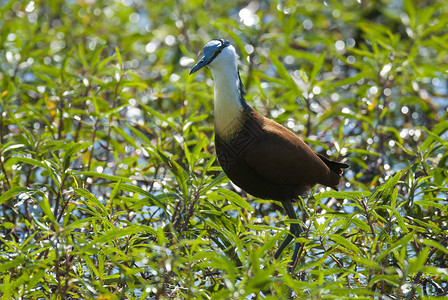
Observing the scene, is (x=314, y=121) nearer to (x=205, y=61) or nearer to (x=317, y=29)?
(x=205, y=61)

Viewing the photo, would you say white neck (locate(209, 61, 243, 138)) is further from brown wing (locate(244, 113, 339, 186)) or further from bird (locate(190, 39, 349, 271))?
brown wing (locate(244, 113, 339, 186))

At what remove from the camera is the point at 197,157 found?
373cm

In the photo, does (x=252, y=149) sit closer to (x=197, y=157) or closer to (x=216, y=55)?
(x=197, y=157)

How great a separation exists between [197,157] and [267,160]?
421mm

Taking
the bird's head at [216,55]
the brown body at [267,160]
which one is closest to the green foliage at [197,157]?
the brown body at [267,160]

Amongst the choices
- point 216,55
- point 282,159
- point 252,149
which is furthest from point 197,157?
point 216,55

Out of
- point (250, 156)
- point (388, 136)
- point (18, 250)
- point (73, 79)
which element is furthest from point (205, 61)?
point (388, 136)

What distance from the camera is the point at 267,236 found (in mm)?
3617

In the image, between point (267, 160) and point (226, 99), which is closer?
point (267, 160)

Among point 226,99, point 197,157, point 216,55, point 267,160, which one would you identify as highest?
point 216,55

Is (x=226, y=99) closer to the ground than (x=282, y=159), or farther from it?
farther from it

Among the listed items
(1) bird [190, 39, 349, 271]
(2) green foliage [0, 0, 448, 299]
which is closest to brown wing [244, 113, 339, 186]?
(1) bird [190, 39, 349, 271]

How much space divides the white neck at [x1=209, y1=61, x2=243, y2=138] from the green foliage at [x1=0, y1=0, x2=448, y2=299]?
0.17m

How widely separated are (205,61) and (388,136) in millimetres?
2579
